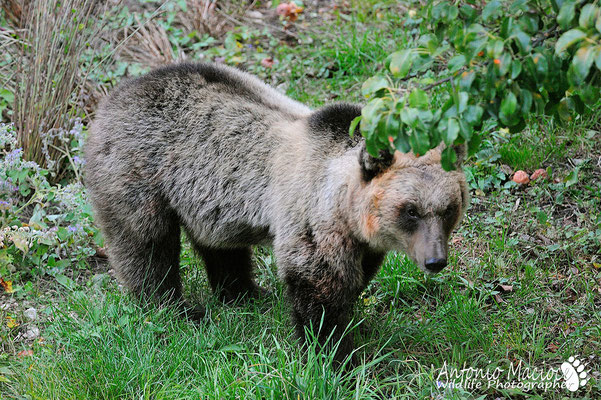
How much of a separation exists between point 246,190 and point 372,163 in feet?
3.40

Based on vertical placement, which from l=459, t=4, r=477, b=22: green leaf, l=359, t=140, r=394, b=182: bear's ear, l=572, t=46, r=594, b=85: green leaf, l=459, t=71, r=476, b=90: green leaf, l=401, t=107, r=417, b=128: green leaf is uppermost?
l=459, t=4, r=477, b=22: green leaf

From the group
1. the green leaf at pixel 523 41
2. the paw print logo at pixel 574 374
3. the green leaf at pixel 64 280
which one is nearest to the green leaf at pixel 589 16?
the green leaf at pixel 523 41

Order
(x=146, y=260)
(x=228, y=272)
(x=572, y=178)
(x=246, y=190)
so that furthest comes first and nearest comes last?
(x=572, y=178)
(x=228, y=272)
(x=146, y=260)
(x=246, y=190)

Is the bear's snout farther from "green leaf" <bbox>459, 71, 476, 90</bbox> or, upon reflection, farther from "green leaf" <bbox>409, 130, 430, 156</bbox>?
"green leaf" <bbox>459, 71, 476, 90</bbox>

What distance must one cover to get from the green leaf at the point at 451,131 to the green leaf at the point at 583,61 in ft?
1.49

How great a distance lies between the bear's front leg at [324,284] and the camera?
4.21m

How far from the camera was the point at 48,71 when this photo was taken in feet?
19.4

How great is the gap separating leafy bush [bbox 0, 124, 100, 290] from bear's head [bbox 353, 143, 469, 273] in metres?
2.60

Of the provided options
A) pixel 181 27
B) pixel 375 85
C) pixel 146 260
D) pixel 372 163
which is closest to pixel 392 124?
pixel 375 85

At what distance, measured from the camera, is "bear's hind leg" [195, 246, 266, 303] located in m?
5.28

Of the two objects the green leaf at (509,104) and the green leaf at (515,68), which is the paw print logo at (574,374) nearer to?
the green leaf at (509,104)

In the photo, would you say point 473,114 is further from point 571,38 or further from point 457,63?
point 571,38

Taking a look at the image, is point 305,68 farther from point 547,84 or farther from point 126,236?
point 547,84

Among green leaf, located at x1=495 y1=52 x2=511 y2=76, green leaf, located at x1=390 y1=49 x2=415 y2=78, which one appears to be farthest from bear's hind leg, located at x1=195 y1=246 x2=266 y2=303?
green leaf, located at x1=495 y1=52 x2=511 y2=76
